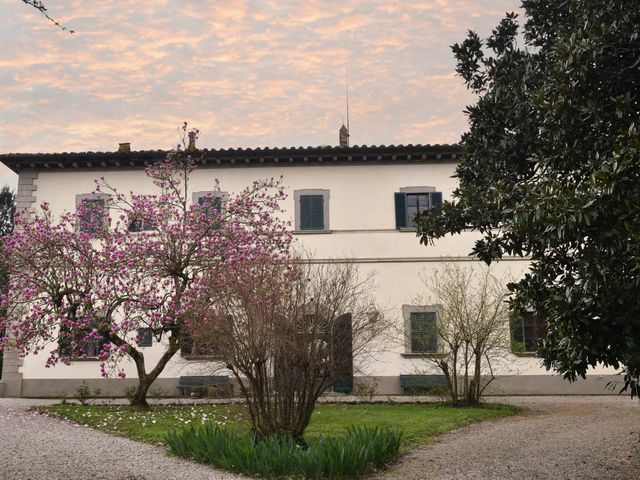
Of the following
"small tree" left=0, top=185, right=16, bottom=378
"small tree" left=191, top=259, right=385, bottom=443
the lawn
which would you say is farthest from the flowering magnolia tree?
"small tree" left=0, top=185, right=16, bottom=378

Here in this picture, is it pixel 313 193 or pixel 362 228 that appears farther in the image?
pixel 313 193

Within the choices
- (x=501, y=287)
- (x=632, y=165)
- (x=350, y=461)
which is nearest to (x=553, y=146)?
(x=632, y=165)

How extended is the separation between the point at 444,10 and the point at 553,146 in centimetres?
496

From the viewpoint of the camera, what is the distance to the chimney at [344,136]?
2191cm

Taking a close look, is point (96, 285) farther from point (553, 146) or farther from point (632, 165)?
point (632, 165)

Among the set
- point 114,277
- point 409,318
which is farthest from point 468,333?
point 114,277

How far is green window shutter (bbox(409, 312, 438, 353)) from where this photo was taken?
60.2 ft

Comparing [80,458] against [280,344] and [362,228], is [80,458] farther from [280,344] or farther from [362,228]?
[362,228]

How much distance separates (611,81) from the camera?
7434 mm

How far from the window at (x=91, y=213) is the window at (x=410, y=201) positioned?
849cm

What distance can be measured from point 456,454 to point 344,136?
1461 cm

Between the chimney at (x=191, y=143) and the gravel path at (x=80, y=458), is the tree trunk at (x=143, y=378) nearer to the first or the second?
the gravel path at (x=80, y=458)

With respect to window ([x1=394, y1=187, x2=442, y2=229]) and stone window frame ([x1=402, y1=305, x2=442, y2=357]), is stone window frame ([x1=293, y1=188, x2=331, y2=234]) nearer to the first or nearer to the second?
window ([x1=394, y1=187, x2=442, y2=229])

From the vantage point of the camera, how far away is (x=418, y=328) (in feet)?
62.2
